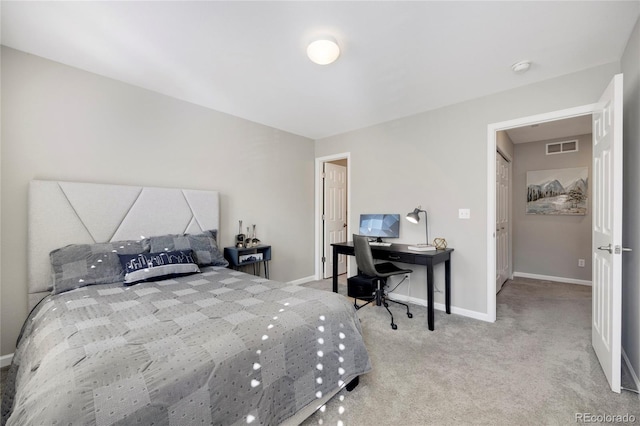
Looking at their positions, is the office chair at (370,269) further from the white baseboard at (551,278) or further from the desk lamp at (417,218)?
the white baseboard at (551,278)

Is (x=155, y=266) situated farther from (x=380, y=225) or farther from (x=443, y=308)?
(x=443, y=308)

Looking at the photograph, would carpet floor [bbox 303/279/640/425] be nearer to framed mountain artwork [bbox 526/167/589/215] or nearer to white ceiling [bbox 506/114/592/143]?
framed mountain artwork [bbox 526/167/589/215]

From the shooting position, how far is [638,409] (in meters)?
1.59

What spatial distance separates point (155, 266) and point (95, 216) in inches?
30.0

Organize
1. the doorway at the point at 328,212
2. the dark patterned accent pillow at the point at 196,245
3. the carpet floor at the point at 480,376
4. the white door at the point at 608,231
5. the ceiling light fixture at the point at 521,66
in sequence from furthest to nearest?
the doorway at the point at 328,212 < the dark patterned accent pillow at the point at 196,245 < the ceiling light fixture at the point at 521,66 < the white door at the point at 608,231 < the carpet floor at the point at 480,376

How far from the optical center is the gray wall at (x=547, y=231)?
4363mm

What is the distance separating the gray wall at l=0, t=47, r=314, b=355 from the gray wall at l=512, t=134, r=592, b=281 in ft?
13.6

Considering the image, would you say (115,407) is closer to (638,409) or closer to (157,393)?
(157,393)

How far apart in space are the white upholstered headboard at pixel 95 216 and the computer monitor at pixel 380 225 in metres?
2.18

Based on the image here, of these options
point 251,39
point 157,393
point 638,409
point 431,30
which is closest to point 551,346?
point 638,409

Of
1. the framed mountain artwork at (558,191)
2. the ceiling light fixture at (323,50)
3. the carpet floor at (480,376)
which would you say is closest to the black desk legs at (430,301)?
the carpet floor at (480,376)

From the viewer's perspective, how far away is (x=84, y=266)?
7.00 feet

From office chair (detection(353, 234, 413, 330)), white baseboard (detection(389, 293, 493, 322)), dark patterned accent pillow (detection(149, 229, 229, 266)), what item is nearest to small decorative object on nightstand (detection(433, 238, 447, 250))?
office chair (detection(353, 234, 413, 330))

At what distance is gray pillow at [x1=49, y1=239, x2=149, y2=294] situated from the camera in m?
2.04
